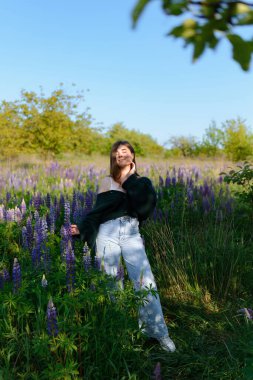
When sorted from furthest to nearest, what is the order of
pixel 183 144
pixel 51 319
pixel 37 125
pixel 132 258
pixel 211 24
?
1. pixel 183 144
2. pixel 37 125
3. pixel 132 258
4. pixel 51 319
5. pixel 211 24

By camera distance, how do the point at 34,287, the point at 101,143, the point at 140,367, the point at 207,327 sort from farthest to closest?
1. the point at 101,143
2. the point at 207,327
3. the point at 34,287
4. the point at 140,367

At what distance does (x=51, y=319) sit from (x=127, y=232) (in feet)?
4.61

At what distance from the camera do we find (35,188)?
7.38m

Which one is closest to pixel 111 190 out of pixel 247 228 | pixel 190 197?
pixel 190 197

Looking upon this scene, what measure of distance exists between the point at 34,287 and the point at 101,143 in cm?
3508

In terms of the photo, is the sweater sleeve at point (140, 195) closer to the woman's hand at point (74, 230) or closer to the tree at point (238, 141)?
the woman's hand at point (74, 230)

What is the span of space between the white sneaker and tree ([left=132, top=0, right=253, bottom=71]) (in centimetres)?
316

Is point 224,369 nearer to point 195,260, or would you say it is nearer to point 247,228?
point 195,260

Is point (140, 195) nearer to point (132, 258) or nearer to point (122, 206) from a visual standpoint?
point (122, 206)

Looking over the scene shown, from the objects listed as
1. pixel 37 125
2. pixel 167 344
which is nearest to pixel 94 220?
pixel 167 344

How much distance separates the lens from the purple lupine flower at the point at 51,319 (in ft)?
8.77

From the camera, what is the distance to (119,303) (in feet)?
10.5

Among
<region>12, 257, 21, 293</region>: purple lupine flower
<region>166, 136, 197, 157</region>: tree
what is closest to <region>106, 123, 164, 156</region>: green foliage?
<region>166, 136, 197, 157</region>: tree

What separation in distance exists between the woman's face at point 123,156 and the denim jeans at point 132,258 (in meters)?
0.54
